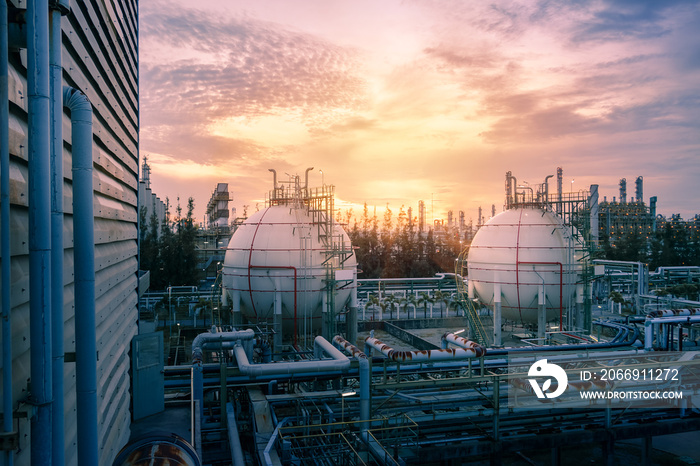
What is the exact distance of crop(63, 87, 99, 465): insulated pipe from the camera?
450 centimetres

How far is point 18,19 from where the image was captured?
3.52 meters

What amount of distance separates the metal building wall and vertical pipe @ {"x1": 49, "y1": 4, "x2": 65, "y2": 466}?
0.17m

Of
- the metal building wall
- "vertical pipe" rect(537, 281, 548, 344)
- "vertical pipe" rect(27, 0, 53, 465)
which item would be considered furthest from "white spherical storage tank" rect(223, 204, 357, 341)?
"vertical pipe" rect(27, 0, 53, 465)

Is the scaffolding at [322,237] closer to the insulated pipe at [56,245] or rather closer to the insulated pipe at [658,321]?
the insulated pipe at [658,321]

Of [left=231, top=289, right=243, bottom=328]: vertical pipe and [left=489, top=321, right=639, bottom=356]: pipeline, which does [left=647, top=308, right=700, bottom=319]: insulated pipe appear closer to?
[left=489, top=321, right=639, bottom=356]: pipeline

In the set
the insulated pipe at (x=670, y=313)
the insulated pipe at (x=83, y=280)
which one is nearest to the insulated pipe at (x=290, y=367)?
the insulated pipe at (x=83, y=280)

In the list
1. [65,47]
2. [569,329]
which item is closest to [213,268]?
[569,329]

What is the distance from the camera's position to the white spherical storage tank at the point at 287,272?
20.5m

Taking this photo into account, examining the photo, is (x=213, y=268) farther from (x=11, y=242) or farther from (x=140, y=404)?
(x=11, y=242)

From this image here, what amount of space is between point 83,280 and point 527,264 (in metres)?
21.1

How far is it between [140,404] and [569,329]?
19026 millimetres

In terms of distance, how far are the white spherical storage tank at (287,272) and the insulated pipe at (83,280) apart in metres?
15.7

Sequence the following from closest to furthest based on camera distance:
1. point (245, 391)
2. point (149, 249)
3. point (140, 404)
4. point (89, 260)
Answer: point (89, 260)
point (140, 404)
point (245, 391)
point (149, 249)

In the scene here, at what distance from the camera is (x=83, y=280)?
4645 mm
